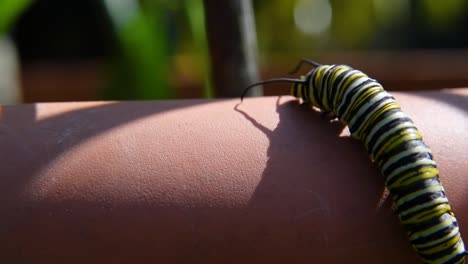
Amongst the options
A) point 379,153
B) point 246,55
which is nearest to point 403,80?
point 246,55

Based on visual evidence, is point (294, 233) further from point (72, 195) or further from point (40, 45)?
point (40, 45)

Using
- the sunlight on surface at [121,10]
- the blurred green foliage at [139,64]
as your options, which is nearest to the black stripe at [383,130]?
the blurred green foliage at [139,64]

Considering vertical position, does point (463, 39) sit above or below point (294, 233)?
below

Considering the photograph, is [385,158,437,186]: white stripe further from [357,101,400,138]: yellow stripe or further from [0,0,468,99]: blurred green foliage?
[0,0,468,99]: blurred green foliage

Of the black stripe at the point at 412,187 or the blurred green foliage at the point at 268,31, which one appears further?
the blurred green foliage at the point at 268,31

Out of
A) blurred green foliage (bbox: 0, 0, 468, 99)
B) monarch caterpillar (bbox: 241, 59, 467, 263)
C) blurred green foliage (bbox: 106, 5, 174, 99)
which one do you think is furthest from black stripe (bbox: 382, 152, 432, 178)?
blurred green foliage (bbox: 106, 5, 174, 99)

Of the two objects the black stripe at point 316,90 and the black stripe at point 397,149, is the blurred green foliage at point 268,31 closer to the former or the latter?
the black stripe at point 316,90
